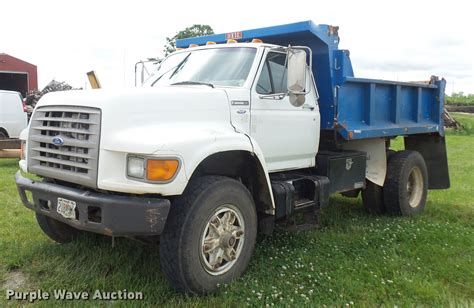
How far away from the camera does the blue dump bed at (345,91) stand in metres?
5.56

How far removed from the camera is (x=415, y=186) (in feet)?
24.2

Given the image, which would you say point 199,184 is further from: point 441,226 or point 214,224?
point 441,226

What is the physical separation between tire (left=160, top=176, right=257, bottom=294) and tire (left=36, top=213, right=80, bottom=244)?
66.5 inches

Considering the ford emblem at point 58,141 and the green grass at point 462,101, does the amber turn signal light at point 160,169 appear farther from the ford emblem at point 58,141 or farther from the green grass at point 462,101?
the green grass at point 462,101

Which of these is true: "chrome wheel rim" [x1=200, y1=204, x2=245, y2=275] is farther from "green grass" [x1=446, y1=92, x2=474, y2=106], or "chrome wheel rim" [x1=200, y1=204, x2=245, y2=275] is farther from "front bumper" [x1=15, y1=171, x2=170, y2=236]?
"green grass" [x1=446, y1=92, x2=474, y2=106]

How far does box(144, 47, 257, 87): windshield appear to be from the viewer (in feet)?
15.6

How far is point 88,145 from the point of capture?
362cm

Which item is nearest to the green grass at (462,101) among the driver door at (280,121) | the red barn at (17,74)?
the red barn at (17,74)

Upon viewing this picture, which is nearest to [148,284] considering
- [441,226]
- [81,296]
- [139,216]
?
[81,296]

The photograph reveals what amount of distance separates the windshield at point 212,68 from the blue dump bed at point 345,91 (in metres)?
0.90

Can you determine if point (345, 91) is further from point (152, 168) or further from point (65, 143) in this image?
point (65, 143)

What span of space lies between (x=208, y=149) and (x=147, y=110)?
22.9 inches

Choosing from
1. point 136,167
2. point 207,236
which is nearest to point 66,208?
point 136,167

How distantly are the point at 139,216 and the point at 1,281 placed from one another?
5.59 ft
